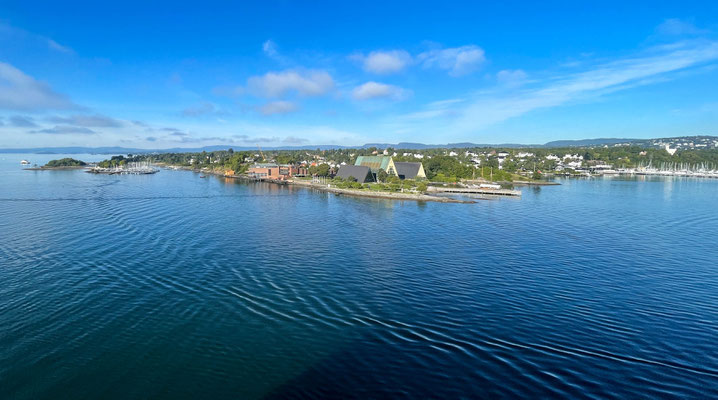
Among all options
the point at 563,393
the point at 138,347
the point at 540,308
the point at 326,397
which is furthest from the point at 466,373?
the point at 138,347

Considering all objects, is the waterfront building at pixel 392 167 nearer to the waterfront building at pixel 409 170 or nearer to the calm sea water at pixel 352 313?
the waterfront building at pixel 409 170

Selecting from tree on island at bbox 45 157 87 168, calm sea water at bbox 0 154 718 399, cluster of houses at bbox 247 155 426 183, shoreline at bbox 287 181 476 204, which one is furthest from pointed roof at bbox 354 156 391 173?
tree on island at bbox 45 157 87 168

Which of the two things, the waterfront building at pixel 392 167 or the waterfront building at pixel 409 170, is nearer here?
the waterfront building at pixel 392 167

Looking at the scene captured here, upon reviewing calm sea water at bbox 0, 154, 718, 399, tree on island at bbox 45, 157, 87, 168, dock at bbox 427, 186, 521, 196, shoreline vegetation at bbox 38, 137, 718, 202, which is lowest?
calm sea water at bbox 0, 154, 718, 399

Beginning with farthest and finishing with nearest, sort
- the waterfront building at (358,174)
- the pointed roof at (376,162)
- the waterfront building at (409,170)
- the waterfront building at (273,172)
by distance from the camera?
the waterfront building at (273,172)
the waterfront building at (409,170)
the pointed roof at (376,162)
the waterfront building at (358,174)

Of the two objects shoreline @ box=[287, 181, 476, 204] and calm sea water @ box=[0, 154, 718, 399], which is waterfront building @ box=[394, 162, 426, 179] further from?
calm sea water @ box=[0, 154, 718, 399]

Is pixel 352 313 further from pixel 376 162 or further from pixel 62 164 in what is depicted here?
pixel 62 164

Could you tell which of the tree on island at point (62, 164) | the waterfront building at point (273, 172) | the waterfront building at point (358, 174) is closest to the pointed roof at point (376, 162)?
the waterfront building at point (358, 174)
